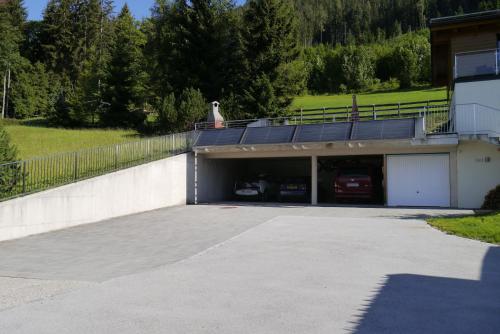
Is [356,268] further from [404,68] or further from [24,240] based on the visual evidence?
[404,68]

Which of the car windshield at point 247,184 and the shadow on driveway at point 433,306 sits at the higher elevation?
the car windshield at point 247,184

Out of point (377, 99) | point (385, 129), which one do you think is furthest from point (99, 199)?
point (377, 99)

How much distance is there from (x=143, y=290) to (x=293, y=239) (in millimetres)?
4929

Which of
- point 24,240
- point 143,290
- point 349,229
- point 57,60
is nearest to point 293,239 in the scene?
point 349,229

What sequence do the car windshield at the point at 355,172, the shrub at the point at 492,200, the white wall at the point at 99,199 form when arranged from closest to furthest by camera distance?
the white wall at the point at 99,199 < the shrub at the point at 492,200 < the car windshield at the point at 355,172

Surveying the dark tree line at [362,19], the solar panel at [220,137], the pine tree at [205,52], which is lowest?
the solar panel at [220,137]

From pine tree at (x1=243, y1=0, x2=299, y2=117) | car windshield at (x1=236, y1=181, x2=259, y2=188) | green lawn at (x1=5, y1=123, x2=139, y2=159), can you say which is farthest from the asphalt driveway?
pine tree at (x1=243, y1=0, x2=299, y2=117)

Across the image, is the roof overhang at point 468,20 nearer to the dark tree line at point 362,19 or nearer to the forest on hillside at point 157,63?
the forest on hillside at point 157,63

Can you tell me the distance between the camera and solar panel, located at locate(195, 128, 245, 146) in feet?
66.9

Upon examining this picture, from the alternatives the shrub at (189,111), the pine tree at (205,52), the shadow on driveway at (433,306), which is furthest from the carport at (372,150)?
the pine tree at (205,52)

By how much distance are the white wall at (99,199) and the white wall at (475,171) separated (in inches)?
455

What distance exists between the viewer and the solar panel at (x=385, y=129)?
56.5 feet

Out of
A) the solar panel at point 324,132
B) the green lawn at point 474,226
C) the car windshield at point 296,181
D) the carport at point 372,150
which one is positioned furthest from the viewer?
the car windshield at point 296,181

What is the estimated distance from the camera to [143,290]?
6402 mm
